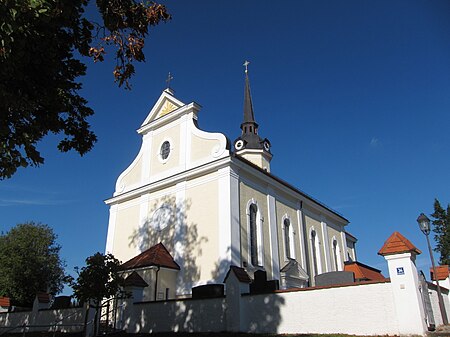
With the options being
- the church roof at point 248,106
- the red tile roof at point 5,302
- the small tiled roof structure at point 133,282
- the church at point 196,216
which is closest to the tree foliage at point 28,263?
the red tile roof at point 5,302

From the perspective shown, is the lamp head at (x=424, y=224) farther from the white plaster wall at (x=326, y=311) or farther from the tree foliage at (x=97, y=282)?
the tree foliage at (x=97, y=282)

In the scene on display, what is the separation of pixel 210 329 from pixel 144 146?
15.7 metres

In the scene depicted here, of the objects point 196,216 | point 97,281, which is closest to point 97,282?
point 97,281

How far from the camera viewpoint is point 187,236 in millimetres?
21625

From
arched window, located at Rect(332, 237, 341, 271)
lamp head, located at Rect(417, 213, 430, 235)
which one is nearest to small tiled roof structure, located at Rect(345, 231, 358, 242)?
arched window, located at Rect(332, 237, 341, 271)

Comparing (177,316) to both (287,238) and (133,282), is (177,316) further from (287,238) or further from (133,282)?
(287,238)

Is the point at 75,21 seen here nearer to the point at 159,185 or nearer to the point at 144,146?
the point at 159,185

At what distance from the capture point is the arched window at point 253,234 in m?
21.3

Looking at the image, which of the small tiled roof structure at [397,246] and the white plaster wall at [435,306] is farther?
the white plaster wall at [435,306]

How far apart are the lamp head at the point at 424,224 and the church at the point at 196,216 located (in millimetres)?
8768

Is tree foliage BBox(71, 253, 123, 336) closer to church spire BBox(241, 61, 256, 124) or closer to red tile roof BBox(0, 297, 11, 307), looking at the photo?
red tile roof BBox(0, 297, 11, 307)

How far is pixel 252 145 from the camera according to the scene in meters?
33.9

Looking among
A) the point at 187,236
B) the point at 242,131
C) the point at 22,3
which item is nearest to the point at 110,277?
the point at 187,236

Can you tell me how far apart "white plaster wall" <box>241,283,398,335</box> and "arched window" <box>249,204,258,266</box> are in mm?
7484
